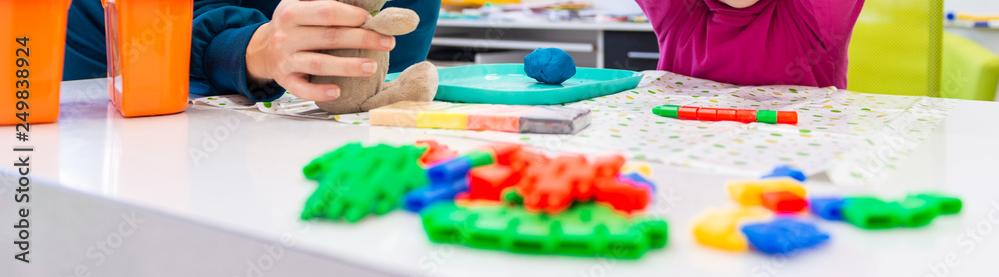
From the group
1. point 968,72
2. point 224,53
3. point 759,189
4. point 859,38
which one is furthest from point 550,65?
point 968,72

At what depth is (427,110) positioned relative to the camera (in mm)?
651

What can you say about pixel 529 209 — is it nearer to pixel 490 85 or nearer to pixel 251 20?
pixel 490 85

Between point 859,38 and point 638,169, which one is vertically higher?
point 859,38

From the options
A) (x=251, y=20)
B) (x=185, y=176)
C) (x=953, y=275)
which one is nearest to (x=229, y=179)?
(x=185, y=176)

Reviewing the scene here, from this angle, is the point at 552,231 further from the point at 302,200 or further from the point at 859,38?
the point at 859,38

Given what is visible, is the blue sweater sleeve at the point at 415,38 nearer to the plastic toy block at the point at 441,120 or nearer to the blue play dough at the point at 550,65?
the blue play dough at the point at 550,65

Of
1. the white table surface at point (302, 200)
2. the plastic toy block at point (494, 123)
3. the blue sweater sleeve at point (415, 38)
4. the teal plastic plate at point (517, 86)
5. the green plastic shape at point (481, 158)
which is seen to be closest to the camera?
the white table surface at point (302, 200)

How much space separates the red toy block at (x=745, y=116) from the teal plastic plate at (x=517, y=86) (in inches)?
6.4

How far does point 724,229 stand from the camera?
1.12 ft

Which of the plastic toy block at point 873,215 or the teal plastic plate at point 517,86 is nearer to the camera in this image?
the plastic toy block at point 873,215

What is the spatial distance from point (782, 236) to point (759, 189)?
0.26 feet

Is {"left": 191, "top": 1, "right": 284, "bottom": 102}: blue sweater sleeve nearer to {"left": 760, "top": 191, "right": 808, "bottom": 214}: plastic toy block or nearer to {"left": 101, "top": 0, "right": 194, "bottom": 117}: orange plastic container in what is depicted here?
{"left": 101, "top": 0, "right": 194, "bottom": 117}: orange plastic container

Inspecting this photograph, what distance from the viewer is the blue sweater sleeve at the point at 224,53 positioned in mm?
792

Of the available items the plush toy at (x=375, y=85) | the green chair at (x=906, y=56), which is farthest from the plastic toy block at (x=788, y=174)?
the green chair at (x=906, y=56)
